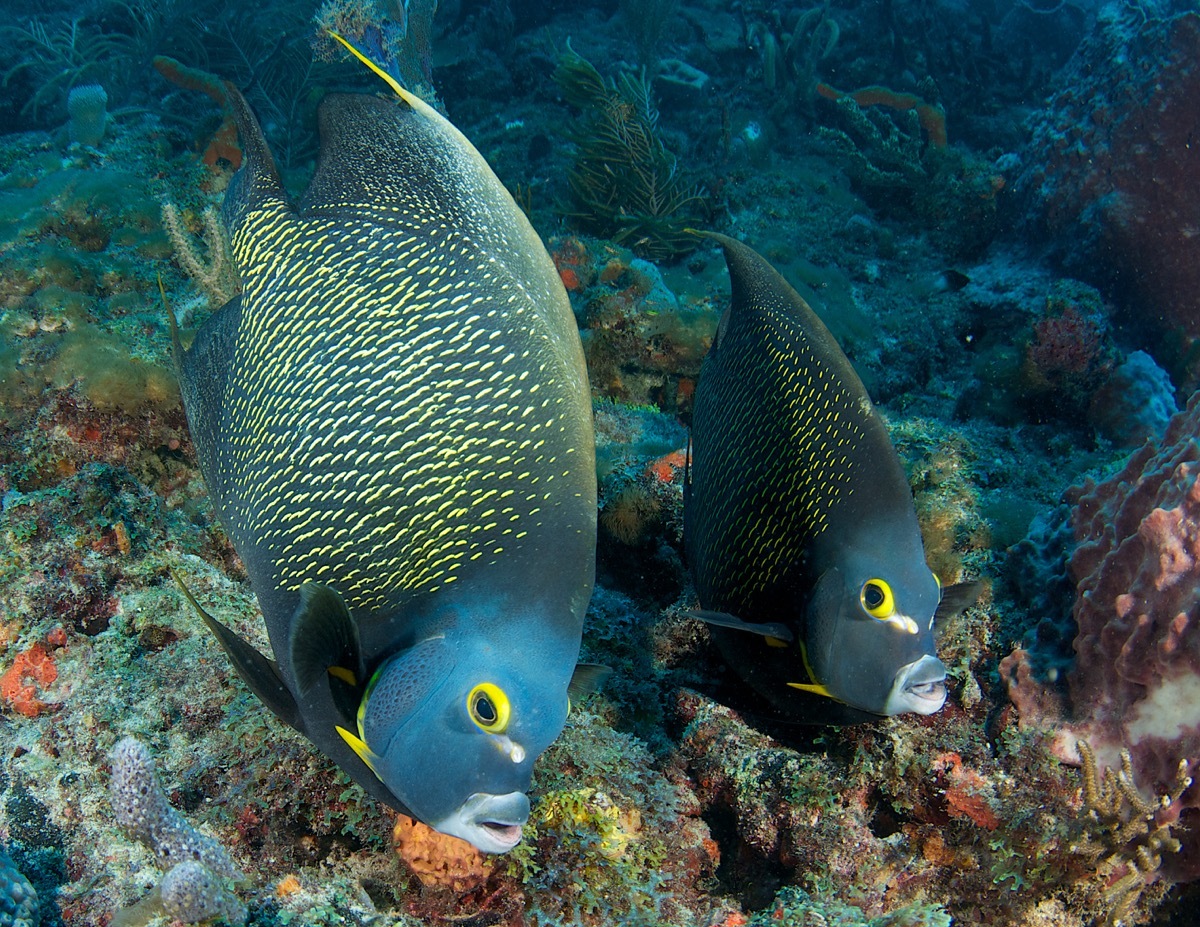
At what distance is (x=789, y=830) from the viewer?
8.48 feet

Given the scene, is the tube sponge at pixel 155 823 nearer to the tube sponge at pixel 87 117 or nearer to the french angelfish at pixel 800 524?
the french angelfish at pixel 800 524

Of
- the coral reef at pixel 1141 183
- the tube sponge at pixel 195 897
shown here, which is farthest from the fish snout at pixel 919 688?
the coral reef at pixel 1141 183

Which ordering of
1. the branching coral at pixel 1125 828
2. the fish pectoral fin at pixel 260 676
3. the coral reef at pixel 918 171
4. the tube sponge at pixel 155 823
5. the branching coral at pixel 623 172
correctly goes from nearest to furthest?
the fish pectoral fin at pixel 260 676 → the tube sponge at pixel 155 823 → the branching coral at pixel 1125 828 → the branching coral at pixel 623 172 → the coral reef at pixel 918 171

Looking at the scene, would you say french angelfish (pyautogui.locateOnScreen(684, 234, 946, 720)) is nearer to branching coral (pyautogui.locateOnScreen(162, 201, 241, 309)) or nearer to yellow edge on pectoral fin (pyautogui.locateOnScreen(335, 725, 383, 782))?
yellow edge on pectoral fin (pyautogui.locateOnScreen(335, 725, 383, 782))

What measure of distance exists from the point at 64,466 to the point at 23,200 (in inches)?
178

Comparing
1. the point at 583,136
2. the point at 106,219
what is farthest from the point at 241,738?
the point at 583,136

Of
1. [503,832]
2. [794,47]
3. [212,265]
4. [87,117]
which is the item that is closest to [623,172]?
[212,265]

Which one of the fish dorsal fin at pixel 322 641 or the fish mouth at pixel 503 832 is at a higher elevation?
the fish dorsal fin at pixel 322 641

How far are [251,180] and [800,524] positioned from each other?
204 cm

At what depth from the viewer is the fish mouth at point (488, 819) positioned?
1.47m

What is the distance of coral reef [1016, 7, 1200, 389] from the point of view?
24.7 ft

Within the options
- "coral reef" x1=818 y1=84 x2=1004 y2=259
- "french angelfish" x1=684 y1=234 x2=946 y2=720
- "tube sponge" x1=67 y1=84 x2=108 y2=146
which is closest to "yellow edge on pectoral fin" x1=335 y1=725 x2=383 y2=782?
"french angelfish" x1=684 y1=234 x2=946 y2=720

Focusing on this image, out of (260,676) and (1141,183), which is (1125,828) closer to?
(260,676)

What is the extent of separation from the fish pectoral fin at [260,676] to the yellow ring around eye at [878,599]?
63.1 inches
